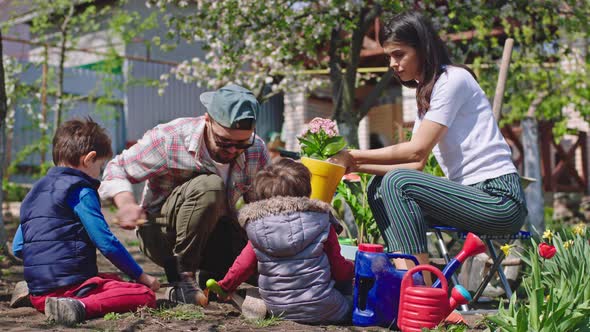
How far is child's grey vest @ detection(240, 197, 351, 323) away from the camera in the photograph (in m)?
2.82

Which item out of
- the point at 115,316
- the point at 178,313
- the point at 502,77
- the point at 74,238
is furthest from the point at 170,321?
the point at 502,77

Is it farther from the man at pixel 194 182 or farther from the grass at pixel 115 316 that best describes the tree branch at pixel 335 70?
the grass at pixel 115 316

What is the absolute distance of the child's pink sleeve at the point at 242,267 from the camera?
2998 millimetres

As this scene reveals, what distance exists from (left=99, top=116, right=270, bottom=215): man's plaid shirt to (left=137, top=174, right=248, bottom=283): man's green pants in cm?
8

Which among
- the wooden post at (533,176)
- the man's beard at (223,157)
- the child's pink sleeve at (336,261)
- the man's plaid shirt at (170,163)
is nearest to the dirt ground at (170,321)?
the child's pink sleeve at (336,261)

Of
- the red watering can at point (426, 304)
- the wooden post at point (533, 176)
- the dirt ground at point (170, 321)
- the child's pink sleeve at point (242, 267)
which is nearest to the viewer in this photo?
the red watering can at point (426, 304)

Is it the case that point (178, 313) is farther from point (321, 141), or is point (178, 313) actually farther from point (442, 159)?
point (442, 159)

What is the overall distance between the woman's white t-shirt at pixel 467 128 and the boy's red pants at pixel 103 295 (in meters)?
1.53

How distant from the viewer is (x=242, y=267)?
9.86 ft

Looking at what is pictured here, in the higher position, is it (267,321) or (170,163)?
(170,163)

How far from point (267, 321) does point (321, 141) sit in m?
0.96

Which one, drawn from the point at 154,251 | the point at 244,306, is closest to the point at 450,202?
the point at 244,306

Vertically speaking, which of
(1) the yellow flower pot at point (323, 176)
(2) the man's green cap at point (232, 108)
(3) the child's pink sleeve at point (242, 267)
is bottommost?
(3) the child's pink sleeve at point (242, 267)

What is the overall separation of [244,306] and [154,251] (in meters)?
0.87
